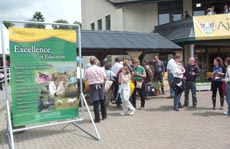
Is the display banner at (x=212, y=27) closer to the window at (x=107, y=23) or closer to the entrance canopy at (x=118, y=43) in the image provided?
the entrance canopy at (x=118, y=43)

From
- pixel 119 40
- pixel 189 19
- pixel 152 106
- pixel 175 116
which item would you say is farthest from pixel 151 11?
pixel 175 116

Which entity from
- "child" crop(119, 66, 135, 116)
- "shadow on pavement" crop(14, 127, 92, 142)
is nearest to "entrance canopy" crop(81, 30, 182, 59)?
"child" crop(119, 66, 135, 116)

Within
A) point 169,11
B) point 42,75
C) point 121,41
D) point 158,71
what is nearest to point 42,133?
point 42,75

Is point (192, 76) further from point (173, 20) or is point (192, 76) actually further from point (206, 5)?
point (206, 5)

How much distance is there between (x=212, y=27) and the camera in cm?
2027

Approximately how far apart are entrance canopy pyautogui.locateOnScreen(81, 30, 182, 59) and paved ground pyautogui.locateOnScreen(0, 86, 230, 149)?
14.2ft

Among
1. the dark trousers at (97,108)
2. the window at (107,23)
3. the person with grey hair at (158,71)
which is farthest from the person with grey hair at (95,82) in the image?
the window at (107,23)

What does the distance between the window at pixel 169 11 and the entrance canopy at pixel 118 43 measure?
8326 millimetres

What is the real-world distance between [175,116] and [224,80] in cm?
191

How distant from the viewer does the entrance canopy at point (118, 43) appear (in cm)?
1407

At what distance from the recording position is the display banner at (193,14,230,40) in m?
20.1

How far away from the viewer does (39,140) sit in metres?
7.53

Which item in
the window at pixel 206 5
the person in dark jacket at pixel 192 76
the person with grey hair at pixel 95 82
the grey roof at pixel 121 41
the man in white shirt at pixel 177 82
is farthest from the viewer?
the window at pixel 206 5

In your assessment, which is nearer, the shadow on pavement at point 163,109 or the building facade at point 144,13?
the shadow on pavement at point 163,109
